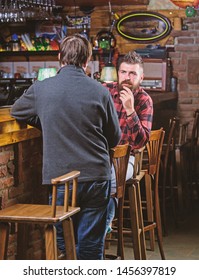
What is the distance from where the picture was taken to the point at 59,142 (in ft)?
12.9

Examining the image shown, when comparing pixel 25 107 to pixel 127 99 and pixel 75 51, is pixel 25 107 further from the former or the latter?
pixel 127 99

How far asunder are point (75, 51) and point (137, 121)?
43.2 inches

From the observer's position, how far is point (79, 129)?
13.0ft

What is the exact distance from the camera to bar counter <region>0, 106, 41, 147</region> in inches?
167

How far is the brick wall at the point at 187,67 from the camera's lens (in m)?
9.02

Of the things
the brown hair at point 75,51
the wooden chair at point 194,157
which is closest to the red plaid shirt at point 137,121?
the brown hair at point 75,51

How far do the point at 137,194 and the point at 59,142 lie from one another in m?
1.37

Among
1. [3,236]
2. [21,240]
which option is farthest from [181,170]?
[3,236]

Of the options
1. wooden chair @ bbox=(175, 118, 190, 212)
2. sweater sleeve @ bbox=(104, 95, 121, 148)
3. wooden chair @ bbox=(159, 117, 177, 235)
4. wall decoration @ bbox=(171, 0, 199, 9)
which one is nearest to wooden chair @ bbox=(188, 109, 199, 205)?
wooden chair @ bbox=(175, 118, 190, 212)

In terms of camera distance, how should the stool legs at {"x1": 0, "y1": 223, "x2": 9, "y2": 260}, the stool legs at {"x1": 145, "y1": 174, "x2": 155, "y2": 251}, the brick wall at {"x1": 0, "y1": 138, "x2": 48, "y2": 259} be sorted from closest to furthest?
1. the stool legs at {"x1": 0, "y1": 223, "x2": 9, "y2": 260}
2. the brick wall at {"x1": 0, "y1": 138, "x2": 48, "y2": 259}
3. the stool legs at {"x1": 145, "y1": 174, "x2": 155, "y2": 251}

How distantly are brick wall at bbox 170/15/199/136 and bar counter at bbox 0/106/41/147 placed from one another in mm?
4792

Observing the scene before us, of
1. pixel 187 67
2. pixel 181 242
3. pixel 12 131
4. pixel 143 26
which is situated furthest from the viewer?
pixel 143 26

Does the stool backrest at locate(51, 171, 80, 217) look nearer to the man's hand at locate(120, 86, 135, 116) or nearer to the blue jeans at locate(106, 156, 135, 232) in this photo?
the blue jeans at locate(106, 156, 135, 232)

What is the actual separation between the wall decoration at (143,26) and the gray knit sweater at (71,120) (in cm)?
543
